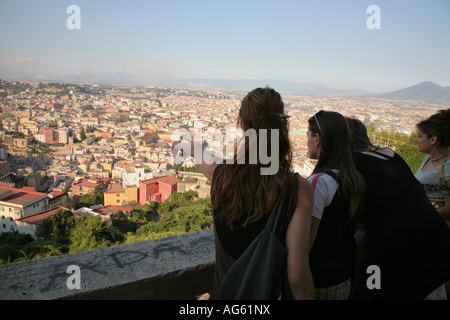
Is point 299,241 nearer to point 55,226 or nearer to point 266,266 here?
point 266,266

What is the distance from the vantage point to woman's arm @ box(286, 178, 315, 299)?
72 cm

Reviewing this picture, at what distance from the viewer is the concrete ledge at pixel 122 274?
3.21ft

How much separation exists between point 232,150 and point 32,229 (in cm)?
1764

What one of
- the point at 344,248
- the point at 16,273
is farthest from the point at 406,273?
the point at 16,273

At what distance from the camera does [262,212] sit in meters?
0.74

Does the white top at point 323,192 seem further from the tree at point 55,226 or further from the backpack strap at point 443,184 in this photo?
the tree at point 55,226

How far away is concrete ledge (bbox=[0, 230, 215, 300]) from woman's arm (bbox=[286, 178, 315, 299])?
1.76ft

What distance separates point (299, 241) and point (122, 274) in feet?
2.19

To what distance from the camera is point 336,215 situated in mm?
884

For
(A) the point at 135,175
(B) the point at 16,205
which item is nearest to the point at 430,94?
(A) the point at 135,175

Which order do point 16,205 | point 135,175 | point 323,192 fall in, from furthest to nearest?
point 135,175, point 16,205, point 323,192

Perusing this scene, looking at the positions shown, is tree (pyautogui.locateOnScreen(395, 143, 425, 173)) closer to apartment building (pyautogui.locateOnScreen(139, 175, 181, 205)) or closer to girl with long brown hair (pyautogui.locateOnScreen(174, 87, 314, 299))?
girl with long brown hair (pyautogui.locateOnScreen(174, 87, 314, 299))
